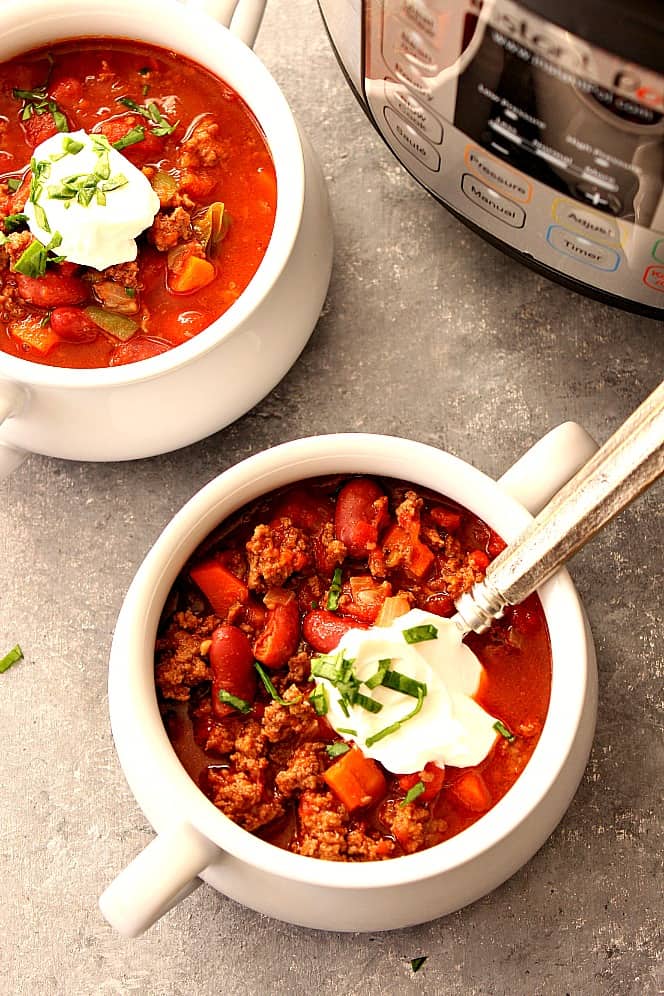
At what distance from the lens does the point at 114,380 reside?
62.1 inches

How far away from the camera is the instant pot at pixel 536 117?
1.11 m

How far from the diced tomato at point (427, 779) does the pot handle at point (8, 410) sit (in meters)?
0.68

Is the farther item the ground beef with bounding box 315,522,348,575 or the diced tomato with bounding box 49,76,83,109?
the diced tomato with bounding box 49,76,83,109

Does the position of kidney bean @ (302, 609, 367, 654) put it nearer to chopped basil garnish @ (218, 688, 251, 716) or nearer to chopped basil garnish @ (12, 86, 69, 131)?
chopped basil garnish @ (218, 688, 251, 716)

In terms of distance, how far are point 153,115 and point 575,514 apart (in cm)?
82

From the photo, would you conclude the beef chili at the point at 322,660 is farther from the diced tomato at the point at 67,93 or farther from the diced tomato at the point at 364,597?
the diced tomato at the point at 67,93

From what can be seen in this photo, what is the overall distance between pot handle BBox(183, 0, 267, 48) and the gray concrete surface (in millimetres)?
250

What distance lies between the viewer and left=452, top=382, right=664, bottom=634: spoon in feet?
4.28

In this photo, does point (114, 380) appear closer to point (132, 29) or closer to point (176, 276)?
point (176, 276)

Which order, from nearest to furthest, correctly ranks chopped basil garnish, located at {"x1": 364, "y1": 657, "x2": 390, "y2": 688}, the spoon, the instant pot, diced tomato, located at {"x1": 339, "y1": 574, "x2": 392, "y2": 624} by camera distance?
the instant pot < the spoon < chopped basil garnish, located at {"x1": 364, "y1": 657, "x2": 390, "y2": 688} < diced tomato, located at {"x1": 339, "y1": 574, "x2": 392, "y2": 624}

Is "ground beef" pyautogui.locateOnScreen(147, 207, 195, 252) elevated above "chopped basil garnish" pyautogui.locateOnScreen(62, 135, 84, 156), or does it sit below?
below

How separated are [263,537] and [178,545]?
0.12 meters


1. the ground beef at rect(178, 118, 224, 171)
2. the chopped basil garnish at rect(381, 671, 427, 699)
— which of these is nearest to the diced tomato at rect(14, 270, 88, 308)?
the ground beef at rect(178, 118, 224, 171)

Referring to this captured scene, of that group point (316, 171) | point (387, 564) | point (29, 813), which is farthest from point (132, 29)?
point (29, 813)
